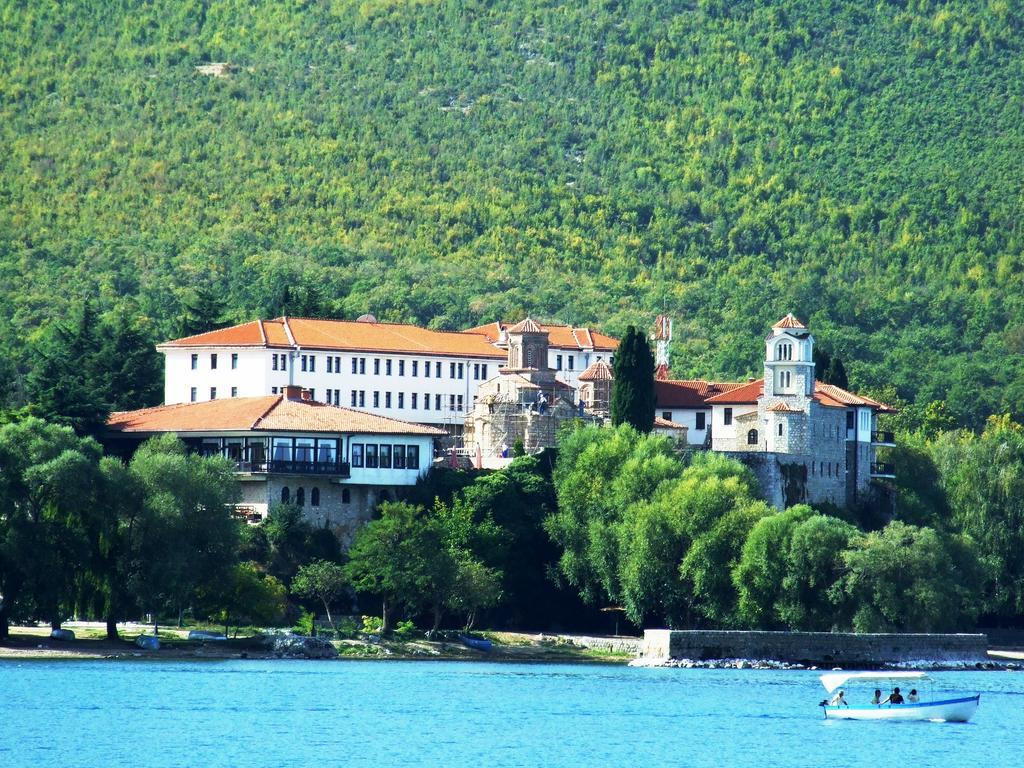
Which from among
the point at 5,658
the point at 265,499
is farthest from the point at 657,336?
the point at 5,658

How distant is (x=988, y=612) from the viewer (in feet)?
367

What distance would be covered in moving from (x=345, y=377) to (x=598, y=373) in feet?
39.9

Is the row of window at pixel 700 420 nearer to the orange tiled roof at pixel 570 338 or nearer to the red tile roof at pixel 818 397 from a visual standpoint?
the red tile roof at pixel 818 397

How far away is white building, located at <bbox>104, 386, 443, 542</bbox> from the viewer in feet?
330

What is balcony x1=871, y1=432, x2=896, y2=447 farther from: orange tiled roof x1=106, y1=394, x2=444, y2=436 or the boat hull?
the boat hull

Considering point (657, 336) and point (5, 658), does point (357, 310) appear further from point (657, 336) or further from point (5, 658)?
point (5, 658)

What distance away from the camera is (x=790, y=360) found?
4363 inches

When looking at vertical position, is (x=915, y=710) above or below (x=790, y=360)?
below

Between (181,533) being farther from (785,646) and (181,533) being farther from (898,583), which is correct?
(898,583)

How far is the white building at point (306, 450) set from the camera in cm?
10069

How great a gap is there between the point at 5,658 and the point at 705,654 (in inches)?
1025

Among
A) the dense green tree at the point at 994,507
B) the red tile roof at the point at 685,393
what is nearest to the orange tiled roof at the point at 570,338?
the red tile roof at the point at 685,393

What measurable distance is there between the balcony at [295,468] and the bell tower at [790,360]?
69.3 ft

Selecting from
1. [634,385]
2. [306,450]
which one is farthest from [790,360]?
[306,450]
